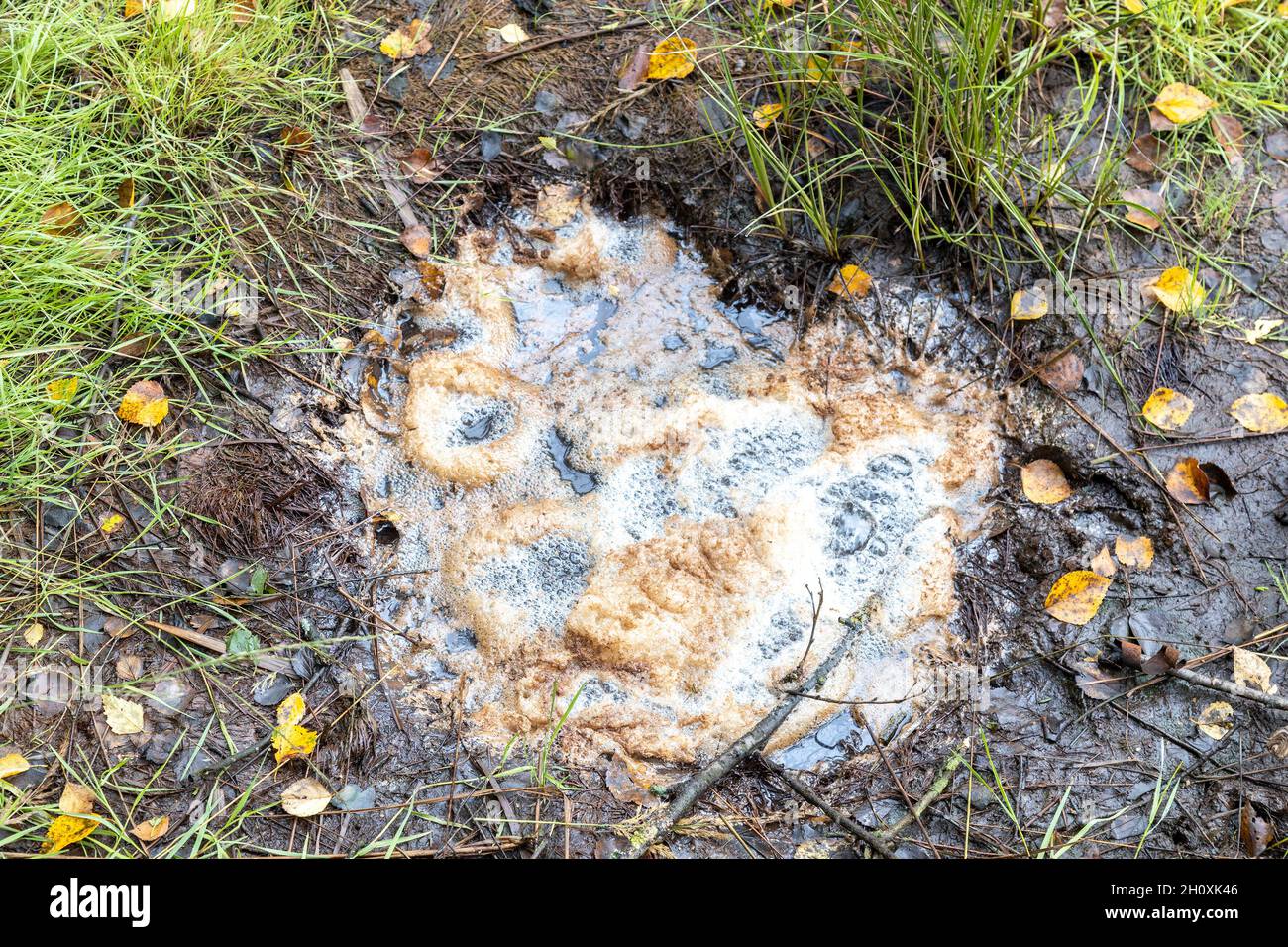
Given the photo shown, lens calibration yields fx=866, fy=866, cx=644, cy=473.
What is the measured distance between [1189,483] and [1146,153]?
3.12 feet

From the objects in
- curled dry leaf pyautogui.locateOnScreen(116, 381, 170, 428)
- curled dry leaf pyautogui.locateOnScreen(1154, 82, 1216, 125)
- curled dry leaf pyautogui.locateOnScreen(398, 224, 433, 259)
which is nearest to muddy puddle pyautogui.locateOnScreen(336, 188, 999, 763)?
curled dry leaf pyautogui.locateOnScreen(398, 224, 433, 259)

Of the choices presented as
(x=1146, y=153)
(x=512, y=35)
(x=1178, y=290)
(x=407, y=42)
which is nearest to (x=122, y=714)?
(x=407, y=42)

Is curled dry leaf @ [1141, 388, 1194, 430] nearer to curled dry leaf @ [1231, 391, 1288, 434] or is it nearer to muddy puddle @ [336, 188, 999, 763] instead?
curled dry leaf @ [1231, 391, 1288, 434]

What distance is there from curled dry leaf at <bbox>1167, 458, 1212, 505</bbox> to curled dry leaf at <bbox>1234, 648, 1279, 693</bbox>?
0.36 metres

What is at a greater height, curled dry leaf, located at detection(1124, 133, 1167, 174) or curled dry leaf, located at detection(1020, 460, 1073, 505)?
curled dry leaf, located at detection(1124, 133, 1167, 174)

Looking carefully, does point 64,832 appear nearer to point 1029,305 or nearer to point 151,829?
point 151,829

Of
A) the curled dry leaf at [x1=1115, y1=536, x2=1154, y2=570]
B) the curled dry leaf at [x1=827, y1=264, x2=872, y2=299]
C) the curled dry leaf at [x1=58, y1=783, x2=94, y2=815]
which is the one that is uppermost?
the curled dry leaf at [x1=827, y1=264, x2=872, y2=299]

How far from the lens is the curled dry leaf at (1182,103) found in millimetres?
2367

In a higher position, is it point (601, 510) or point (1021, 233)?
point (1021, 233)

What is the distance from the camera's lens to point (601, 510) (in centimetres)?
213

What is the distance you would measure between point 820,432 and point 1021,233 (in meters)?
0.76

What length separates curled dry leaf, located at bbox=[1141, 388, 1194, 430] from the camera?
84.1 inches
